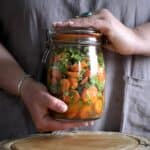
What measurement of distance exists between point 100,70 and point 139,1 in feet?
0.70

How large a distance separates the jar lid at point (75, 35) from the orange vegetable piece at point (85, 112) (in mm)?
121

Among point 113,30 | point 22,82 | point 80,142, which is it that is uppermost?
point 113,30

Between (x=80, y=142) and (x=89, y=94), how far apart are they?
0.30ft

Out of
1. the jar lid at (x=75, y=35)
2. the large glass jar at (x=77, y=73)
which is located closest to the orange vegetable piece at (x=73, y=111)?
the large glass jar at (x=77, y=73)

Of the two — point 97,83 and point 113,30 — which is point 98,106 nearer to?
point 97,83

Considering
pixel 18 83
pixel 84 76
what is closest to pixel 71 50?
pixel 84 76

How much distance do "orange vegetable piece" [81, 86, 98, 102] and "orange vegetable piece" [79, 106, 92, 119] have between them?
15 mm

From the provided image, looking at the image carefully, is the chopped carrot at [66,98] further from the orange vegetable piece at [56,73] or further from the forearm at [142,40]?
the forearm at [142,40]

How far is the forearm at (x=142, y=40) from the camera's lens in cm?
100

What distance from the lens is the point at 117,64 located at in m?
1.03

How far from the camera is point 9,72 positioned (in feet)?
3.39

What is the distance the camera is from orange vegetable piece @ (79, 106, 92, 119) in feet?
2.89

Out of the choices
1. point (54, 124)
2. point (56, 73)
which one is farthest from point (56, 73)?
point (54, 124)

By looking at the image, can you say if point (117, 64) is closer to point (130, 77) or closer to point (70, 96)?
point (130, 77)
